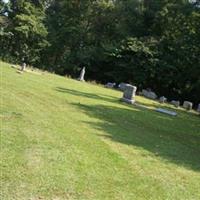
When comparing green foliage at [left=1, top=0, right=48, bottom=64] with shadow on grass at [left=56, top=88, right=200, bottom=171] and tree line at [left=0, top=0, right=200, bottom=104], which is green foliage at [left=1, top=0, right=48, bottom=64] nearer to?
tree line at [left=0, top=0, right=200, bottom=104]

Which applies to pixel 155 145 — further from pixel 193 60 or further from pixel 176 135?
pixel 193 60

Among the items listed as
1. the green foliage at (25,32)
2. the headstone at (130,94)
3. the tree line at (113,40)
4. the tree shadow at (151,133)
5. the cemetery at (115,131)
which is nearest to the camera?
the cemetery at (115,131)

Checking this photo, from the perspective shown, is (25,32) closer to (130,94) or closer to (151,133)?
(130,94)

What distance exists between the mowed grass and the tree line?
2241 cm

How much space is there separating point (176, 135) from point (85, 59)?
27631mm

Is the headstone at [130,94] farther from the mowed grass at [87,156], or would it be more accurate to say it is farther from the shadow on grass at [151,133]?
the mowed grass at [87,156]

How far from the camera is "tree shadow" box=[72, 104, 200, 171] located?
32.7 ft

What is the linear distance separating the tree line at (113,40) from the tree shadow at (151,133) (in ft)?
62.3

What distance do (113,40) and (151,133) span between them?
30.4 metres

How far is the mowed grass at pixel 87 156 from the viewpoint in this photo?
623 centimetres

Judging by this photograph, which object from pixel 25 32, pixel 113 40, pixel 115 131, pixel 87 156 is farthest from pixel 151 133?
pixel 113 40

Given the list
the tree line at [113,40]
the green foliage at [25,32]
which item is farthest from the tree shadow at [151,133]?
the green foliage at [25,32]

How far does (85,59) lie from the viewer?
40312mm

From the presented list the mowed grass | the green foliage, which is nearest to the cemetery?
the mowed grass
